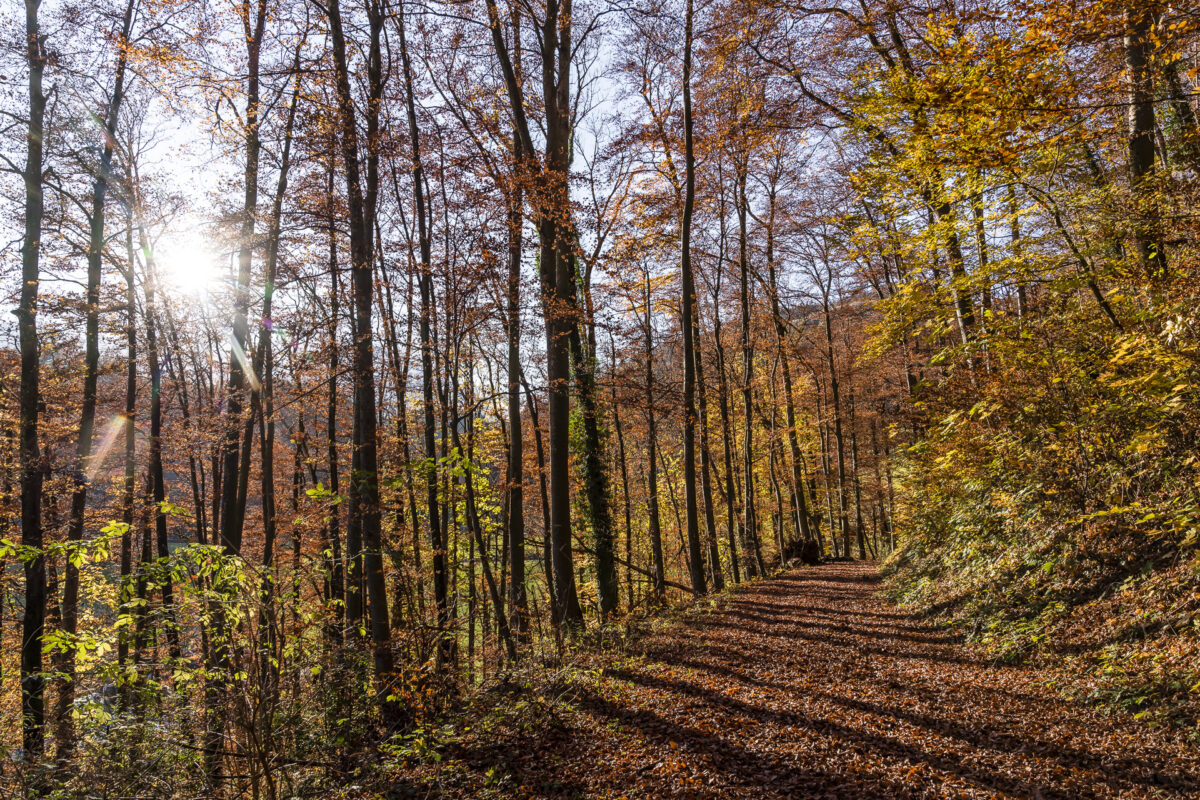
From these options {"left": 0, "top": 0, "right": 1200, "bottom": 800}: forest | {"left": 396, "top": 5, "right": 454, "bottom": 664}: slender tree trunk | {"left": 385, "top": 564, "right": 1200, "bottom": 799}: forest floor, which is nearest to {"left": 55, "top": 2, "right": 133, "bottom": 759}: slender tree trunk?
{"left": 0, "top": 0, "right": 1200, "bottom": 800}: forest

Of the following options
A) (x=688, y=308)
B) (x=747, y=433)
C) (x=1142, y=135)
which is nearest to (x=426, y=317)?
(x=688, y=308)

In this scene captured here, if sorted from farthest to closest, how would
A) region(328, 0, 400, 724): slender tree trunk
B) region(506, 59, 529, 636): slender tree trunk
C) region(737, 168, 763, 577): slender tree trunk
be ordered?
region(737, 168, 763, 577): slender tree trunk < region(506, 59, 529, 636): slender tree trunk < region(328, 0, 400, 724): slender tree trunk

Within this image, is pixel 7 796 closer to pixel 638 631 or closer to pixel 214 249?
pixel 638 631

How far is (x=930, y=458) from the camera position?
1094 cm

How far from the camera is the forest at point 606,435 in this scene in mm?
4227

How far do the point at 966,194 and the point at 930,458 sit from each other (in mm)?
5312

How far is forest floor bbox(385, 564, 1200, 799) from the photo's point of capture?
3746mm

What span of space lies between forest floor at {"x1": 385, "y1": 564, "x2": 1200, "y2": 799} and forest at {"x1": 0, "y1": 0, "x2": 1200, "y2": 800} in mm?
37

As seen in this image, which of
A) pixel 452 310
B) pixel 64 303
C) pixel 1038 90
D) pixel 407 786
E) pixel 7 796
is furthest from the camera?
pixel 452 310

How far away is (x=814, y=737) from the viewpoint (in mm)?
4613

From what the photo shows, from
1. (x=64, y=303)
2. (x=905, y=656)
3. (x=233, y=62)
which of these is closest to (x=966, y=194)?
(x=905, y=656)

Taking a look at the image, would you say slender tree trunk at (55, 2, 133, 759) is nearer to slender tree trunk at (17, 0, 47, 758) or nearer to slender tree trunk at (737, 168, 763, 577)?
slender tree trunk at (17, 0, 47, 758)

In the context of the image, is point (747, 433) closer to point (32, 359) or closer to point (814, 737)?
point (814, 737)

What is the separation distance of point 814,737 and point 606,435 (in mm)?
11225
